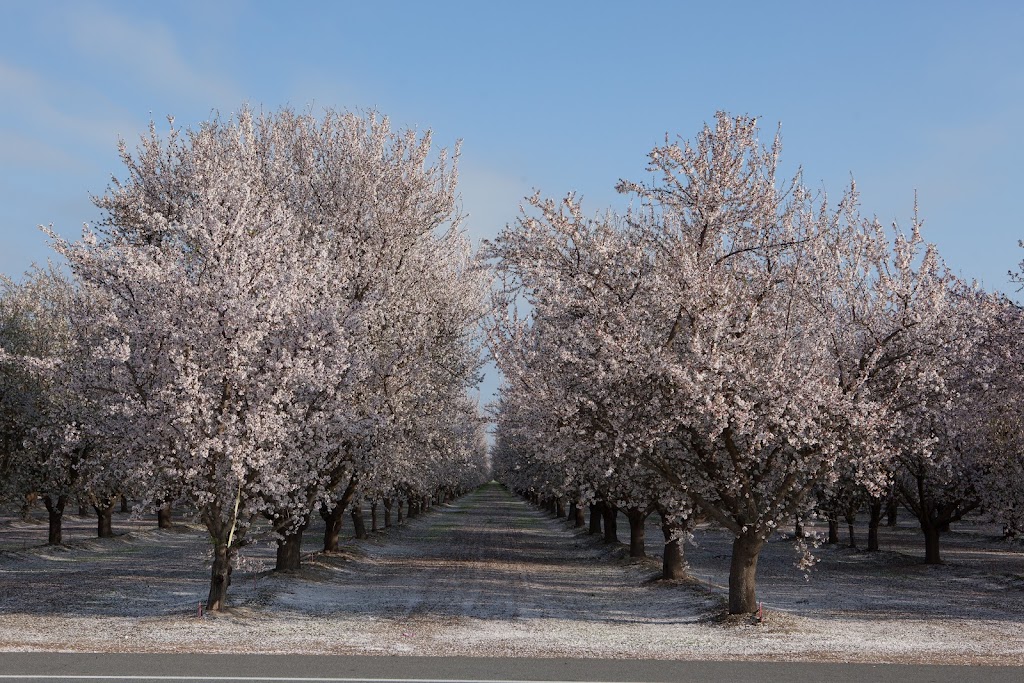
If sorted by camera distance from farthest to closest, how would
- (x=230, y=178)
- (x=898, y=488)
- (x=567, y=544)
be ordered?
(x=567, y=544), (x=898, y=488), (x=230, y=178)

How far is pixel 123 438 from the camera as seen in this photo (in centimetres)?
2264

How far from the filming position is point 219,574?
912 inches

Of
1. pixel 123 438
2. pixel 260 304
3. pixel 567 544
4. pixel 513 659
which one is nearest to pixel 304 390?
pixel 260 304

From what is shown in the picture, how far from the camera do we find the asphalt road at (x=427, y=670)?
1476 cm

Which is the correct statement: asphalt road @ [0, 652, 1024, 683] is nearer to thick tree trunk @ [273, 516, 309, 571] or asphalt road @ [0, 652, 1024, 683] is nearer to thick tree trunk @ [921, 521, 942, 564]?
thick tree trunk @ [273, 516, 309, 571]

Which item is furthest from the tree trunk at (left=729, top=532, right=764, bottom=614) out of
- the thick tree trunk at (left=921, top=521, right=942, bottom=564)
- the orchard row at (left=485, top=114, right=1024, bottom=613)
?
the thick tree trunk at (left=921, top=521, right=942, bottom=564)

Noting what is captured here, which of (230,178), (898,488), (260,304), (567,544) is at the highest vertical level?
(230,178)

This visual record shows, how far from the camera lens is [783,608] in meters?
26.2

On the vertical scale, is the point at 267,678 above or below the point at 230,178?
below

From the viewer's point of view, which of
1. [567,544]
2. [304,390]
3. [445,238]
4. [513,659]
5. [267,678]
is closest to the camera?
[267,678]

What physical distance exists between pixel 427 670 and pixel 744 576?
1040 cm

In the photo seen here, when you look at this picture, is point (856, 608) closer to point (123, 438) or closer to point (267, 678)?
point (267, 678)

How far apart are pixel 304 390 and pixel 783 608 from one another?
1481cm

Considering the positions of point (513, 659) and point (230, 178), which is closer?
point (513, 659)
